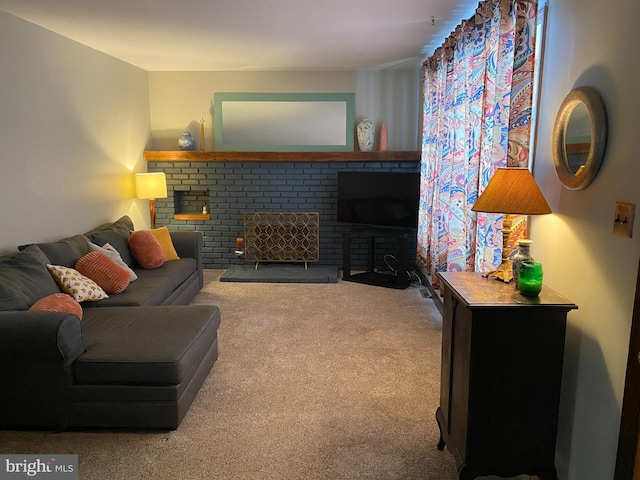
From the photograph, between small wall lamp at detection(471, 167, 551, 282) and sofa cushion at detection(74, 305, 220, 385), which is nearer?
small wall lamp at detection(471, 167, 551, 282)

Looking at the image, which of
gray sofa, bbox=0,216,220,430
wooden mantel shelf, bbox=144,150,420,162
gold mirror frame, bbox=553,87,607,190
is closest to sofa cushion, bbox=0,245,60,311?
gray sofa, bbox=0,216,220,430

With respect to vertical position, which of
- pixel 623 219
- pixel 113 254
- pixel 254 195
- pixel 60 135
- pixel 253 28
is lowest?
pixel 113 254

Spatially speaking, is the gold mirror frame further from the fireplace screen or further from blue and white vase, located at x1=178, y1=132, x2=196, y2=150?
blue and white vase, located at x1=178, y1=132, x2=196, y2=150

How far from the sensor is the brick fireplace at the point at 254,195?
5949 millimetres

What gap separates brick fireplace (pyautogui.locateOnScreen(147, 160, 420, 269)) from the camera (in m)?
5.95

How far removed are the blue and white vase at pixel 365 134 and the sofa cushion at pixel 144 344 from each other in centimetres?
331

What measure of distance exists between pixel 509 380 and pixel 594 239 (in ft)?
2.09

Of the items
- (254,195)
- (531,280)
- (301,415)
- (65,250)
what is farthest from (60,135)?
(531,280)

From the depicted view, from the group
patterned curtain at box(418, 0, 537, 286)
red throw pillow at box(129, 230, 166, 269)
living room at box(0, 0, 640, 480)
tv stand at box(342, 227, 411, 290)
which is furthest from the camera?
tv stand at box(342, 227, 411, 290)

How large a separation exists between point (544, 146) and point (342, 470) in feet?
5.85

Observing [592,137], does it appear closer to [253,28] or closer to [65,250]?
[253,28]

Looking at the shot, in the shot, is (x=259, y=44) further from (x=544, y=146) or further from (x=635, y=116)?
(x=635, y=116)

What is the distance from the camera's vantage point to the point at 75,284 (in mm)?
3305

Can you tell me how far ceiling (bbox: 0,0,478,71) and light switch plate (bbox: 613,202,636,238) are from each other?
2.09 meters
